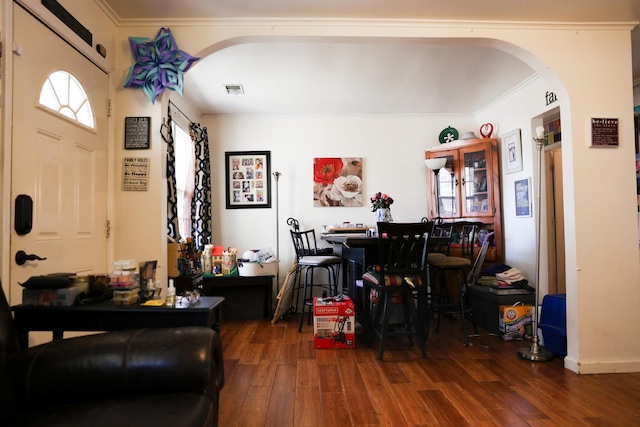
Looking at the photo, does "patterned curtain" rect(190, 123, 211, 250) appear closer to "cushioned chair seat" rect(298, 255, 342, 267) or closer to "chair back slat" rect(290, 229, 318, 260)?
"chair back slat" rect(290, 229, 318, 260)

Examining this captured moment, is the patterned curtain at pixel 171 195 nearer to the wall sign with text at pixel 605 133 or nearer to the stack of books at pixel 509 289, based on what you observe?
the stack of books at pixel 509 289

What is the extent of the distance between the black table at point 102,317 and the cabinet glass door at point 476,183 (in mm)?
4040

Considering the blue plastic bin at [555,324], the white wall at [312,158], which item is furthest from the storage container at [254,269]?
the blue plastic bin at [555,324]

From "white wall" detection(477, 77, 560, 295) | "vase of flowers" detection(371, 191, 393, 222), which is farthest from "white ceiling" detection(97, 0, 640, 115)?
"vase of flowers" detection(371, 191, 393, 222)

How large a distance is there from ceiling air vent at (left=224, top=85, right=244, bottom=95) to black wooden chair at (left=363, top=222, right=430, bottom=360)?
2429 mm

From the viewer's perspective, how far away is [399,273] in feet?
9.93

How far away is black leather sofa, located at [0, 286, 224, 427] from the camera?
1.21 meters

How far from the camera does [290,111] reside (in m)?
5.11

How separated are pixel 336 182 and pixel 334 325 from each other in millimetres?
2381

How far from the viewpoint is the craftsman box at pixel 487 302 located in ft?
11.8

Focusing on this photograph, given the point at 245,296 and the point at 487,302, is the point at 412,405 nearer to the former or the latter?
the point at 487,302

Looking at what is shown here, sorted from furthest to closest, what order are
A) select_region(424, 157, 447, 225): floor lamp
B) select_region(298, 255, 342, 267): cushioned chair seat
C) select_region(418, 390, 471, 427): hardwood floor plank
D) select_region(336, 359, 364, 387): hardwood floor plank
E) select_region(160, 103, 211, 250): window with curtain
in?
select_region(424, 157, 447, 225): floor lamp
select_region(160, 103, 211, 250): window with curtain
select_region(298, 255, 342, 267): cushioned chair seat
select_region(336, 359, 364, 387): hardwood floor plank
select_region(418, 390, 471, 427): hardwood floor plank

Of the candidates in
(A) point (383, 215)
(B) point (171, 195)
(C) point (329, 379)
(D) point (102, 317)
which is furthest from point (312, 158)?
→ (D) point (102, 317)

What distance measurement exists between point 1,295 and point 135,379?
2.02 feet
